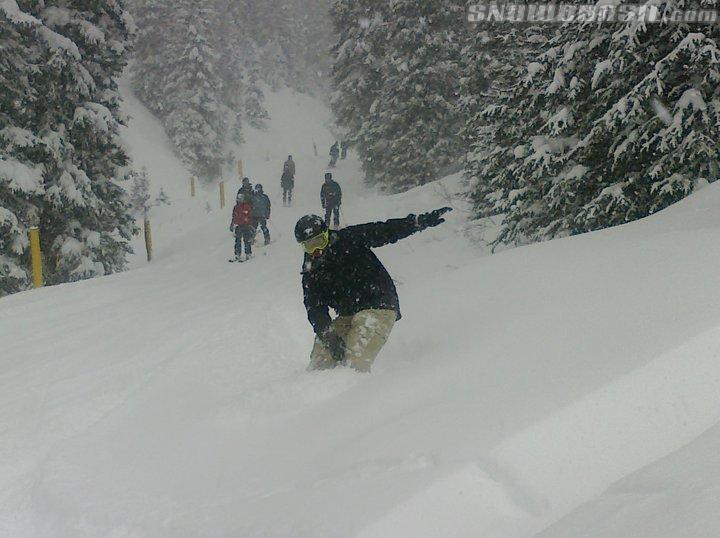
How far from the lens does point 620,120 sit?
24.1 ft

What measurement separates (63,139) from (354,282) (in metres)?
10.00

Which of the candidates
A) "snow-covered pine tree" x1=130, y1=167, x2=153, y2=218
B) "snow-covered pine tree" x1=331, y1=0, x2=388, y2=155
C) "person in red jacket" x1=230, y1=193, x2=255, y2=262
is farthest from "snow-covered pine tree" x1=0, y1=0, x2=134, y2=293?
"snow-covered pine tree" x1=130, y1=167, x2=153, y2=218

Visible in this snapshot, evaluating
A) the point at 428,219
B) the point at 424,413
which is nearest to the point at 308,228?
the point at 428,219

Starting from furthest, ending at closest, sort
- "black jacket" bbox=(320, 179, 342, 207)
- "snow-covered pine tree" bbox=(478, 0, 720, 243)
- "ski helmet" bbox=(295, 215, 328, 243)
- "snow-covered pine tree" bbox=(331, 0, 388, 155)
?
"snow-covered pine tree" bbox=(331, 0, 388, 155) < "black jacket" bbox=(320, 179, 342, 207) < "snow-covered pine tree" bbox=(478, 0, 720, 243) < "ski helmet" bbox=(295, 215, 328, 243)

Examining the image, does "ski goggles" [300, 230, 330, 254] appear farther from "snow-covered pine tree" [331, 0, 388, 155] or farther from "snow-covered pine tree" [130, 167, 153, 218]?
"snow-covered pine tree" [130, 167, 153, 218]

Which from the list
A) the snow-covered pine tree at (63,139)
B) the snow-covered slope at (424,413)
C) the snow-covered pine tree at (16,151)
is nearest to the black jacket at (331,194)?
the snow-covered pine tree at (63,139)

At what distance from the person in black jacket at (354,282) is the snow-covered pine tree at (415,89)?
13.9 meters

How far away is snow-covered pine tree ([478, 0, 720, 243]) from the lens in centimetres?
686

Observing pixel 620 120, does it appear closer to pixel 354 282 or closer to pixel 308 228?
pixel 354 282

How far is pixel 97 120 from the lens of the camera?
496 inches

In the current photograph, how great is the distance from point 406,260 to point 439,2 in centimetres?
1072

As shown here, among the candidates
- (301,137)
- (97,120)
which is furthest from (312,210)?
(301,137)

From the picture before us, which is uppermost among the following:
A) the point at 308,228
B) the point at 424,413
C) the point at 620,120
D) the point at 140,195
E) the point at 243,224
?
the point at 620,120

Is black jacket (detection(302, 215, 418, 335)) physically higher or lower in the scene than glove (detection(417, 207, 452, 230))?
lower
